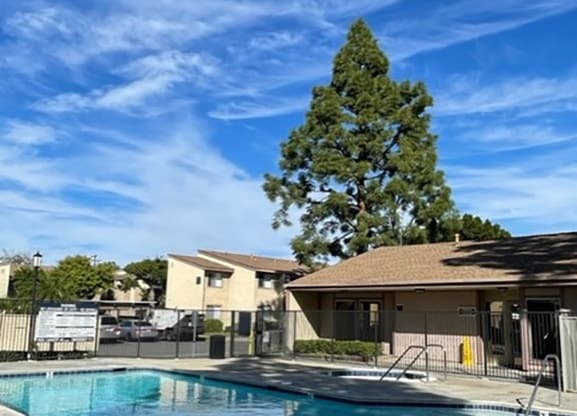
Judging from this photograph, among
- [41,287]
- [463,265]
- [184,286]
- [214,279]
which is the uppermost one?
[214,279]

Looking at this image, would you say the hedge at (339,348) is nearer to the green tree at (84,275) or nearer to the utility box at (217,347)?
the utility box at (217,347)

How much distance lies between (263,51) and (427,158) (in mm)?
17038

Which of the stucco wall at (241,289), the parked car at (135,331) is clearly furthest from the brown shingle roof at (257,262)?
the parked car at (135,331)

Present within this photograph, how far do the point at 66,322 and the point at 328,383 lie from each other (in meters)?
9.95

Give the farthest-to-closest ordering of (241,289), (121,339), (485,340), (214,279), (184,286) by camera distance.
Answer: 1. (184,286)
2. (214,279)
3. (241,289)
4. (121,339)
5. (485,340)

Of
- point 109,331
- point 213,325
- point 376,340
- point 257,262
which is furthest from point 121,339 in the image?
point 257,262

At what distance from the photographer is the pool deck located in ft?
45.8

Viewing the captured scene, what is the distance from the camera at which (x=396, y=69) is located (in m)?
37.5

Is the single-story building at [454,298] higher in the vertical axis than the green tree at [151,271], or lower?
lower

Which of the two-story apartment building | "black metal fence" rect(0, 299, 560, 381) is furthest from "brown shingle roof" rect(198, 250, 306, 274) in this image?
"black metal fence" rect(0, 299, 560, 381)

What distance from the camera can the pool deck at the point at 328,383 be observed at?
14.0 metres

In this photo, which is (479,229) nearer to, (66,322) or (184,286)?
(184,286)

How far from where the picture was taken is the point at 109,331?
1288 inches

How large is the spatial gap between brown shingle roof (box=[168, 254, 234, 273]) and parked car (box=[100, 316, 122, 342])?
12.8 m
